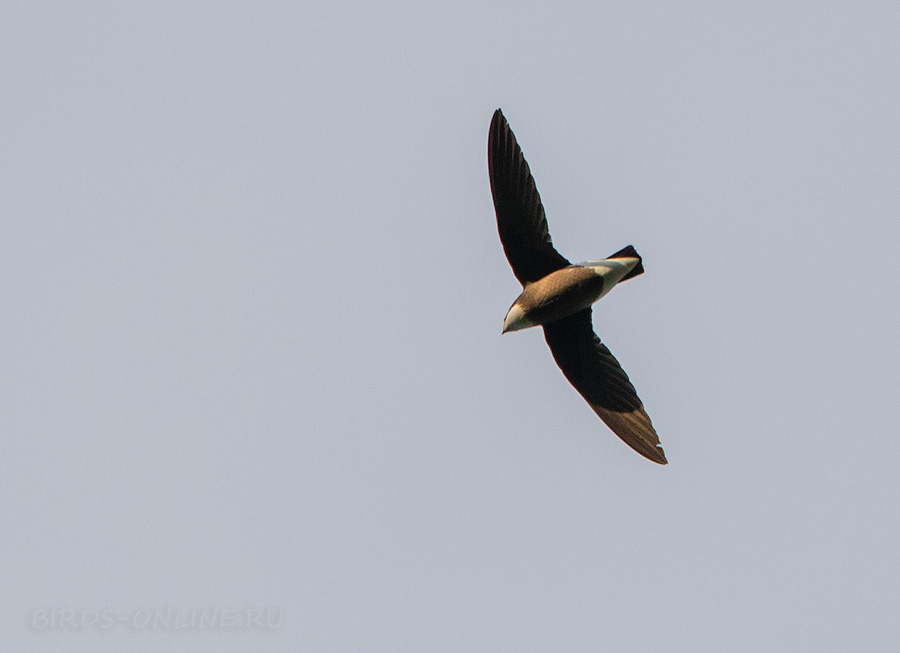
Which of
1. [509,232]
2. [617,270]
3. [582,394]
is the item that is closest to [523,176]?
[509,232]

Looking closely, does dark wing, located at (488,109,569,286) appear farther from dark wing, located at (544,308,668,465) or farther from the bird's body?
dark wing, located at (544,308,668,465)

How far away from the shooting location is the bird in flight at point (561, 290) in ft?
30.3

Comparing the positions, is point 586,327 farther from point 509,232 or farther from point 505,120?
point 505,120

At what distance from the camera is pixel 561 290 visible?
930 centimetres

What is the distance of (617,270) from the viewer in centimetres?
926

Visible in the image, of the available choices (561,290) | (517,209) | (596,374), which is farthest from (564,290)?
(596,374)

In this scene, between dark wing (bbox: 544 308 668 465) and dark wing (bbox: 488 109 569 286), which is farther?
dark wing (bbox: 544 308 668 465)

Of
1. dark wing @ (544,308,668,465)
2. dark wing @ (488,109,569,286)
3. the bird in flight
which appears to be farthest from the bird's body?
dark wing @ (544,308,668,465)

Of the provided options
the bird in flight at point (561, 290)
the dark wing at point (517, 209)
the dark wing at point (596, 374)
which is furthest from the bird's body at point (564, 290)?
the dark wing at point (596, 374)

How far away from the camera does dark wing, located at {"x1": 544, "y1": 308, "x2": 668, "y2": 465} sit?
9.68 m

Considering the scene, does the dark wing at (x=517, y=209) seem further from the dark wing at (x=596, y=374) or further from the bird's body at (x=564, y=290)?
the dark wing at (x=596, y=374)

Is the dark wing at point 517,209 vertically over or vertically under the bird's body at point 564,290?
over

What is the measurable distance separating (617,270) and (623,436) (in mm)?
1326

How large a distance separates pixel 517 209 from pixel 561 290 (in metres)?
0.70
